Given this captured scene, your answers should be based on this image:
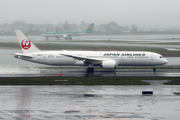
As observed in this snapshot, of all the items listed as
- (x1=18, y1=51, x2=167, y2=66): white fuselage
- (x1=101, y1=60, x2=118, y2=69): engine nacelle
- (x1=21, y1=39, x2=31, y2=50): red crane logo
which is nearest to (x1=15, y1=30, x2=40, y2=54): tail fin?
(x1=21, y1=39, x2=31, y2=50): red crane logo

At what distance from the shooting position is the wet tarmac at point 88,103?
18.6 m

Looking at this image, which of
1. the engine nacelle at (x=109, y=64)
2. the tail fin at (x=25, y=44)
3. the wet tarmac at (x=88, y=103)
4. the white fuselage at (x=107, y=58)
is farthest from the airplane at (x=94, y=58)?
the wet tarmac at (x=88, y=103)

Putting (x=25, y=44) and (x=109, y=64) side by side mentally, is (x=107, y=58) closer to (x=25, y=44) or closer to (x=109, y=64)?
(x=109, y=64)

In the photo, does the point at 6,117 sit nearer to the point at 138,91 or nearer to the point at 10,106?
the point at 10,106

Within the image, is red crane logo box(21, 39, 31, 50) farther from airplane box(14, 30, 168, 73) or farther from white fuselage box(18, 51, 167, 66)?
white fuselage box(18, 51, 167, 66)

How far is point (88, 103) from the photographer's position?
2198 centimetres

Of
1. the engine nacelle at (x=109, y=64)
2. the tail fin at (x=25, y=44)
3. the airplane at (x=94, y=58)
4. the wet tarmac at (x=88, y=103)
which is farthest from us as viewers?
the tail fin at (x=25, y=44)

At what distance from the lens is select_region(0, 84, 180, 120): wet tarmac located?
18.6m

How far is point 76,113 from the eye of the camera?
19.2 metres

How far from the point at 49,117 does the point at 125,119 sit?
5.05 metres

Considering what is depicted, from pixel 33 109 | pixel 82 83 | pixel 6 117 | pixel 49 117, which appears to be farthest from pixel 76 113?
pixel 82 83

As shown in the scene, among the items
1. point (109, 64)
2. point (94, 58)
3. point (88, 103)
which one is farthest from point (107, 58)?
point (88, 103)

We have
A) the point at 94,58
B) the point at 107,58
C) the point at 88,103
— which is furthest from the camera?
the point at 94,58

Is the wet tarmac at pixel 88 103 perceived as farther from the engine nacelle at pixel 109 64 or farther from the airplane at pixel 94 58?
the airplane at pixel 94 58
